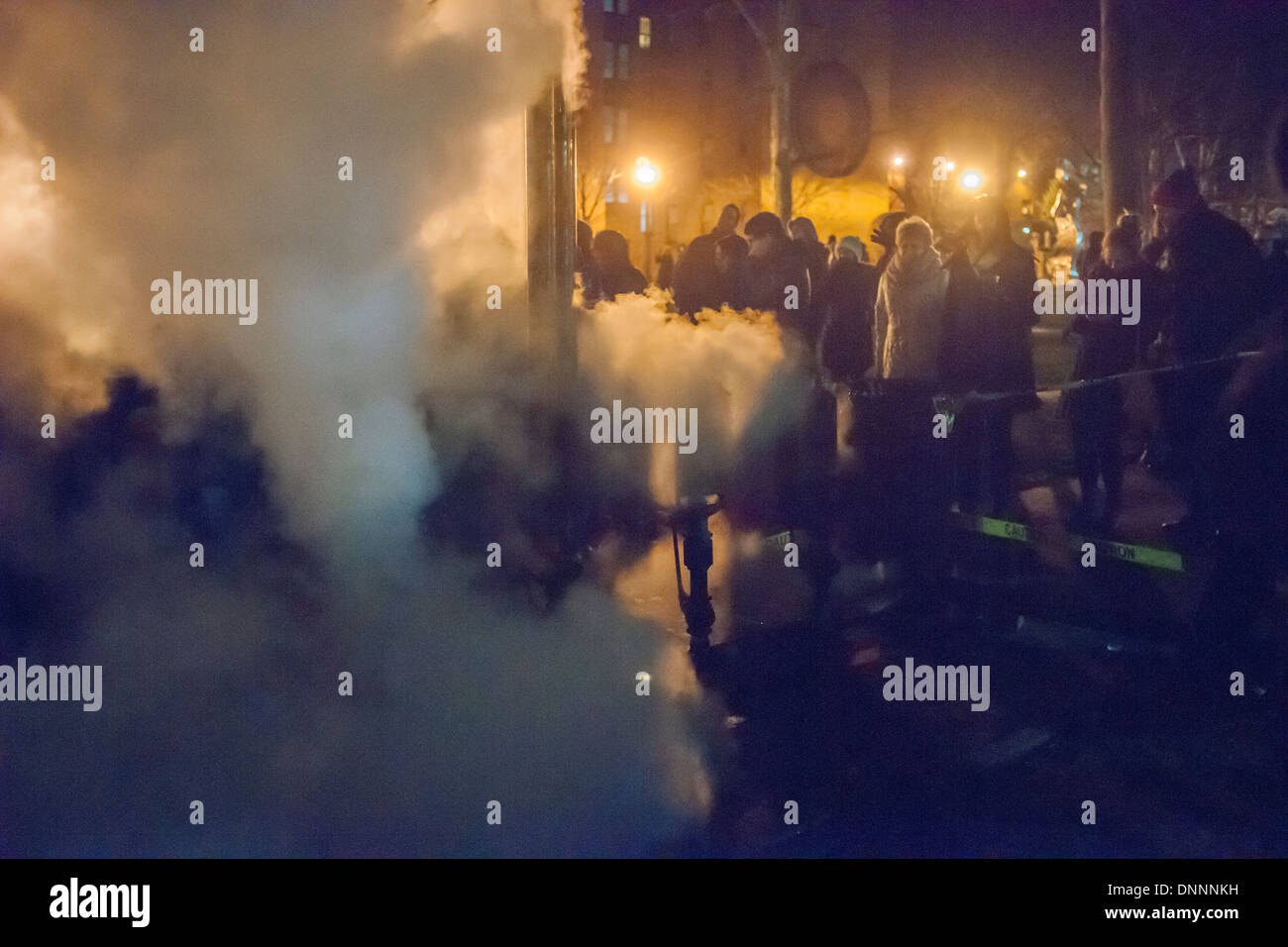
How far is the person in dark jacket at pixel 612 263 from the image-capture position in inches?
307

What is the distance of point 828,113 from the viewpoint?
3112cm

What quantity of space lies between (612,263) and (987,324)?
265 centimetres

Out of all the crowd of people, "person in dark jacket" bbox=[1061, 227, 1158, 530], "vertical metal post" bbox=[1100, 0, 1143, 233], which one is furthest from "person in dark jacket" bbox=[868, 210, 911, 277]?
"vertical metal post" bbox=[1100, 0, 1143, 233]

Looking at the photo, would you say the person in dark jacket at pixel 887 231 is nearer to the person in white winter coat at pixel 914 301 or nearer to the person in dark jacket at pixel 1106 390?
the person in white winter coat at pixel 914 301

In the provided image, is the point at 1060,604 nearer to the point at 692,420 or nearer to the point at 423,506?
the point at 692,420

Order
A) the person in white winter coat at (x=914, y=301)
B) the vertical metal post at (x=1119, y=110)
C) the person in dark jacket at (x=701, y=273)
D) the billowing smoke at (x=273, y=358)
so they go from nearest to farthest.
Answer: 1. the billowing smoke at (x=273, y=358)
2. the person in white winter coat at (x=914, y=301)
3. the person in dark jacket at (x=701, y=273)
4. the vertical metal post at (x=1119, y=110)

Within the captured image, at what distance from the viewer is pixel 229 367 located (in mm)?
4988

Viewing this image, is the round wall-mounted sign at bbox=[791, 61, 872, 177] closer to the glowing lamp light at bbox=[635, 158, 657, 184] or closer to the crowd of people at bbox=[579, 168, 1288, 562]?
the glowing lamp light at bbox=[635, 158, 657, 184]

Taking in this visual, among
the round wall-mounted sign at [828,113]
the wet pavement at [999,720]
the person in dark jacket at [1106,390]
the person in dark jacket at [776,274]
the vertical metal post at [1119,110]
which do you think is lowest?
the wet pavement at [999,720]

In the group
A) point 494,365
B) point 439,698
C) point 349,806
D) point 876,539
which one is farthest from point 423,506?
point 876,539

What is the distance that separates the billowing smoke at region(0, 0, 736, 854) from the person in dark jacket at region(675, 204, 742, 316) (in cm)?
224

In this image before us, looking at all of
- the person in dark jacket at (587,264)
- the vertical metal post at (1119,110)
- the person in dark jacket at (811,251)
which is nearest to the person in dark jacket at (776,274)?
the person in dark jacket at (811,251)

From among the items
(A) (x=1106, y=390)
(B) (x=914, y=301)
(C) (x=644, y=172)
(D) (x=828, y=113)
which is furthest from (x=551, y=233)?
(D) (x=828, y=113)

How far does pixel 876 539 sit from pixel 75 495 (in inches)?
138
